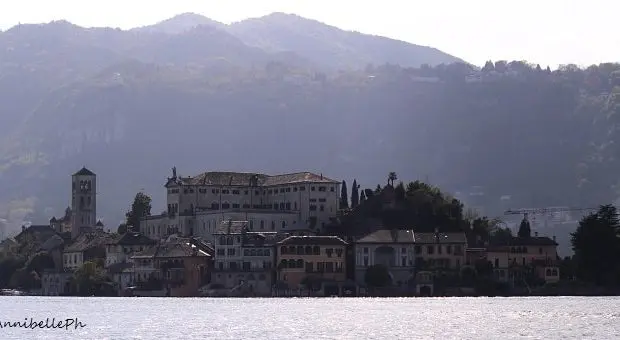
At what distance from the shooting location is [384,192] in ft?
627

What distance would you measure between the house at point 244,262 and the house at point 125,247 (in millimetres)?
18835

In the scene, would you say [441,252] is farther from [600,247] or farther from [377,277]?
[600,247]

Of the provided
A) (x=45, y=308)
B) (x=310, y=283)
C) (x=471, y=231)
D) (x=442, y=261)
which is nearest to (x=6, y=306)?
(x=45, y=308)

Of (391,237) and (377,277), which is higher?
(391,237)

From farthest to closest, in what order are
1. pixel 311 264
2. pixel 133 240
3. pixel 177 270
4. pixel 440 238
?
pixel 133 240
pixel 177 270
pixel 440 238
pixel 311 264

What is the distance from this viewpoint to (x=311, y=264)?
572 ft

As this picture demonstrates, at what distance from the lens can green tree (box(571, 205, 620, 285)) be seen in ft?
545

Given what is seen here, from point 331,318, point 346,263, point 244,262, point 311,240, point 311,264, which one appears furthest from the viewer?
point 346,263

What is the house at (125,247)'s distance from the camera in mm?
195625

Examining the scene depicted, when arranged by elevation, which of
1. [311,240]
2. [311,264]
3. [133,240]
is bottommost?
[311,264]

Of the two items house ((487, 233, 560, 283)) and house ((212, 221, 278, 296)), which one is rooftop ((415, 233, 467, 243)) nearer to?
house ((487, 233, 560, 283))

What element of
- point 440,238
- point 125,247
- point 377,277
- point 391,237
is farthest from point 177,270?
point 440,238

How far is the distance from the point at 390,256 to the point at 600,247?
23.2m

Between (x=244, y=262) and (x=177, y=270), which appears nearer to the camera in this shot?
(x=244, y=262)
